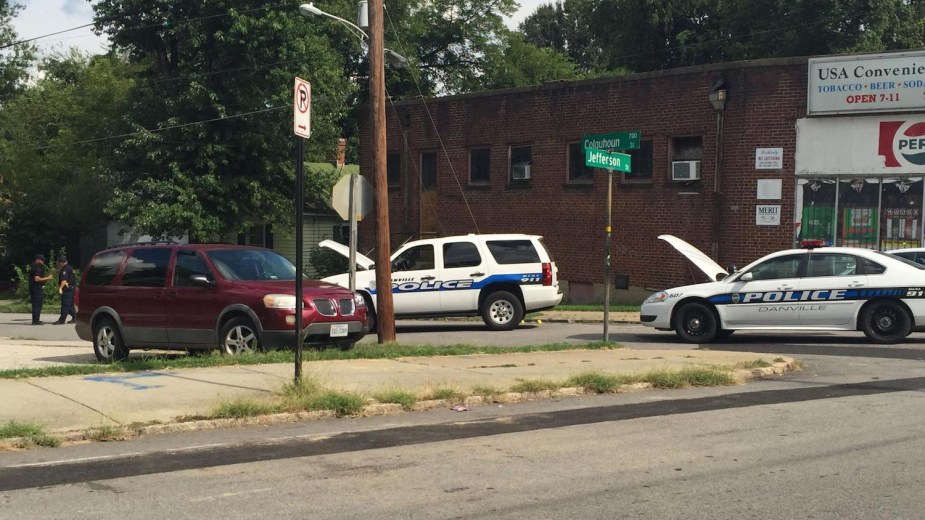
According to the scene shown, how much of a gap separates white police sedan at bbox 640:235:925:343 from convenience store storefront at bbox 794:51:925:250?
6.89 m

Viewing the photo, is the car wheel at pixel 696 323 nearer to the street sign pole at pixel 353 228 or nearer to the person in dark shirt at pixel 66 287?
the street sign pole at pixel 353 228

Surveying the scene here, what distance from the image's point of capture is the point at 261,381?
10.7 metres

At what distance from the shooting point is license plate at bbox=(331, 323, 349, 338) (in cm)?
1309

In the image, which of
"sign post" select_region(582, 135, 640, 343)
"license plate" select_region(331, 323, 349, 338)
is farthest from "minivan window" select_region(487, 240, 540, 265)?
"license plate" select_region(331, 323, 349, 338)

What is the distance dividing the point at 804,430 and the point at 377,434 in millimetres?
3755

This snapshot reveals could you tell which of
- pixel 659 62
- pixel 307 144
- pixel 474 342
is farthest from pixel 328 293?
pixel 659 62

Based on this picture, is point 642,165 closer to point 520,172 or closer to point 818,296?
point 520,172

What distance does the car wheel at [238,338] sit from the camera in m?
12.9

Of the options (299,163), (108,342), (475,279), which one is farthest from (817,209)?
(299,163)

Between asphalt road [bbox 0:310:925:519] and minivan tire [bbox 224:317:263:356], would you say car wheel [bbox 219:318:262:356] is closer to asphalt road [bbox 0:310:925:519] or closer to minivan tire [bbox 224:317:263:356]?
minivan tire [bbox 224:317:263:356]

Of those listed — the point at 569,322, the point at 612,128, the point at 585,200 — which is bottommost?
the point at 569,322

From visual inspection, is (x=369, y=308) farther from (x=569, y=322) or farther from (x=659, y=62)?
(x=659, y=62)

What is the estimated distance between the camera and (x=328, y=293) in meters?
13.2

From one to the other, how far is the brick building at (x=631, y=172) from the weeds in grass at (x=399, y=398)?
16052 millimetres
